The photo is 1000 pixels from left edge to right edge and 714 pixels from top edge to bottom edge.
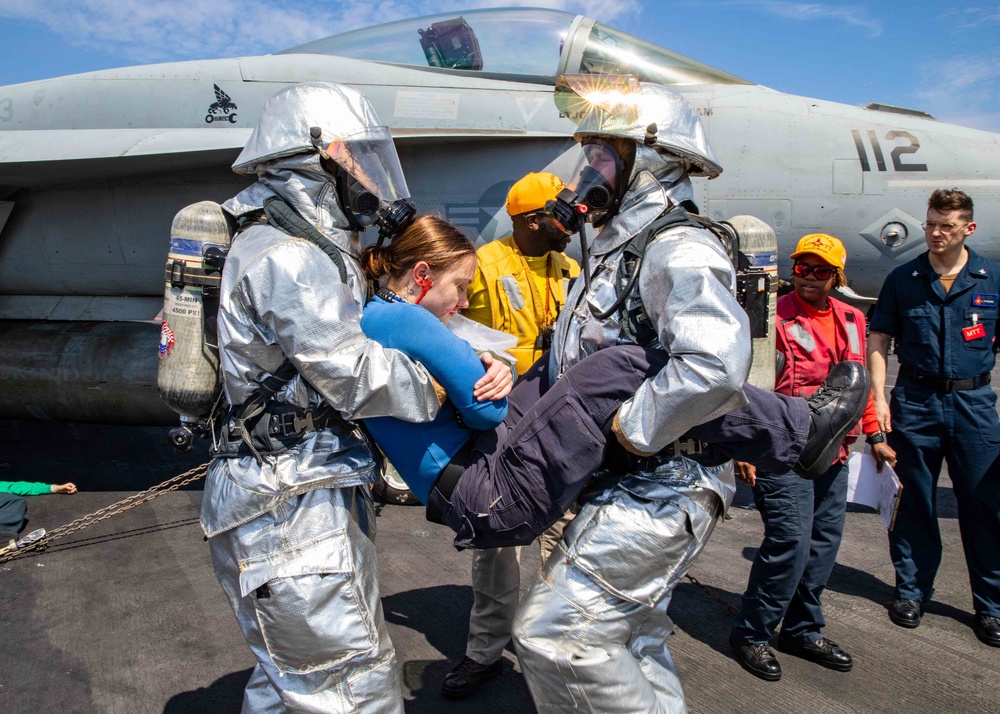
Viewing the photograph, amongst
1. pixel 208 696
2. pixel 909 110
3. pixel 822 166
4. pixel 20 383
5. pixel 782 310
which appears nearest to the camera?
pixel 208 696

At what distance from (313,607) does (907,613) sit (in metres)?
3.08

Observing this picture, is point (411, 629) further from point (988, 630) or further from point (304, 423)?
point (988, 630)

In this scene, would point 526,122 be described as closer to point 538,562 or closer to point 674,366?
point 538,562

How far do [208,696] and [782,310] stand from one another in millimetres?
3062

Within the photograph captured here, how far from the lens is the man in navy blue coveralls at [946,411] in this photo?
3.54 m

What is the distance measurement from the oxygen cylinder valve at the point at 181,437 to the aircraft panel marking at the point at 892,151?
426cm

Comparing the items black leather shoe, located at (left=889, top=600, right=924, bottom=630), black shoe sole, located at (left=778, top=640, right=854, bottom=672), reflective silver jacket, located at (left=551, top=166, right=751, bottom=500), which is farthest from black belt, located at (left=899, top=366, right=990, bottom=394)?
reflective silver jacket, located at (left=551, top=166, right=751, bottom=500)

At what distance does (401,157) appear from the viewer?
4.98 meters

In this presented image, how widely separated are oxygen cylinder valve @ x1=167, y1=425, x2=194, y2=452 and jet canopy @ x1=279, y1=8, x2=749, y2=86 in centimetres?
349

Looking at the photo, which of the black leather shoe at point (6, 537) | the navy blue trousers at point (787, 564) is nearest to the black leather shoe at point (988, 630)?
→ the navy blue trousers at point (787, 564)

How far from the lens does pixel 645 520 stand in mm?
1958

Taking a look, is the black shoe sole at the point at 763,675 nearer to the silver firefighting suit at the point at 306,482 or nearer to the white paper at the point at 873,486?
the white paper at the point at 873,486

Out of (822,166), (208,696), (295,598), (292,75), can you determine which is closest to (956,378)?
(822,166)

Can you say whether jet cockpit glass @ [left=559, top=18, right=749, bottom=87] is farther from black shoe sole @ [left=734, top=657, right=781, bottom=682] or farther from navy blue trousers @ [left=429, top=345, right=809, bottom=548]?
black shoe sole @ [left=734, top=657, right=781, bottom=682]
